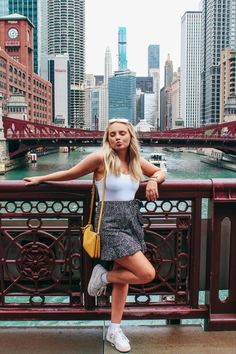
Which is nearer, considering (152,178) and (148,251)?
(152,178)

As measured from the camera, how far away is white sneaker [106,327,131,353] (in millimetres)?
3304

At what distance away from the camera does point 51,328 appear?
3639 mm

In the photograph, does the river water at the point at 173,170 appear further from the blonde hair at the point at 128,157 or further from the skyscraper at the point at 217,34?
the skyscraper at the point at 217,34

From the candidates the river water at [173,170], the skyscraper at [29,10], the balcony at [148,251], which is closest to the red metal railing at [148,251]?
the balcony at [148,251]

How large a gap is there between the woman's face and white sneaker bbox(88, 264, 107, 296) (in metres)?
0.86

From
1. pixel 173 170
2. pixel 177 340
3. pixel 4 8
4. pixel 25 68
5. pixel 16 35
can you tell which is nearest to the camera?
pixel 177 340

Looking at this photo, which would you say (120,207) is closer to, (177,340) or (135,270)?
(135,270)

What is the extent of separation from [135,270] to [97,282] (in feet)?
1.10

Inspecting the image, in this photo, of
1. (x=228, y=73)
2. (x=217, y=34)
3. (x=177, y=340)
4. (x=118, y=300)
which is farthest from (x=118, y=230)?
(x=217, y=34)

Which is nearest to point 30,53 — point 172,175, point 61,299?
point 172,175

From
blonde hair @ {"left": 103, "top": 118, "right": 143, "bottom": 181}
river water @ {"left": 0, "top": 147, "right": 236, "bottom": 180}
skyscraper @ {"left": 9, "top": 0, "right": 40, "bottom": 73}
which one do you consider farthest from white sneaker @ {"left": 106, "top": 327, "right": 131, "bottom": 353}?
skyscraper @ {"left": 9, "top": 0, "right": 40, "bottom": 73}

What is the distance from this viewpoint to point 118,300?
3.35 metres

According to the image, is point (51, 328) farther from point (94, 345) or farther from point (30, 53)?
point (30, 53)

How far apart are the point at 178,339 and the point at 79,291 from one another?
0.85 metres
